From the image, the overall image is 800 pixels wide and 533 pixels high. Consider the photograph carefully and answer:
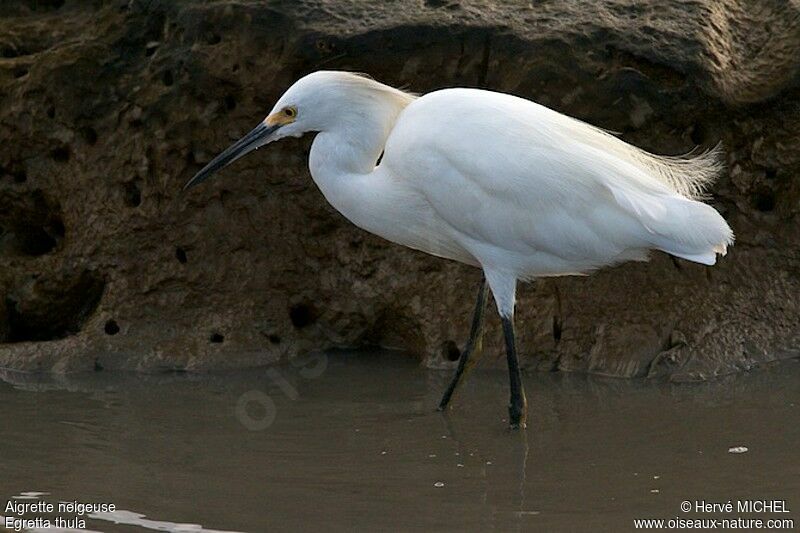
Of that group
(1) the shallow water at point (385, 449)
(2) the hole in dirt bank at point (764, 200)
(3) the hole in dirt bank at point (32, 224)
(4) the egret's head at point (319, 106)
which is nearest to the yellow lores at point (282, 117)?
(4) the egret's head at point (319, 106)

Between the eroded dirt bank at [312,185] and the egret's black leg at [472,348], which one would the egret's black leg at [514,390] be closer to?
the egret's black leg at [472,348]

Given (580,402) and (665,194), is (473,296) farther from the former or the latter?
(665,194)

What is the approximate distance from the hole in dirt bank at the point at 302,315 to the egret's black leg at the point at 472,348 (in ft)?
3.67

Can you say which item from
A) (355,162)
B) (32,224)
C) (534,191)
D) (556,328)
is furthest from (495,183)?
(32,224)

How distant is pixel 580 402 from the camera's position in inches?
225

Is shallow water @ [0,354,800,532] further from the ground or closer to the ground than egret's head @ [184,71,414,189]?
closer to the ground

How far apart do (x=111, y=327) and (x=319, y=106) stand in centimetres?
182

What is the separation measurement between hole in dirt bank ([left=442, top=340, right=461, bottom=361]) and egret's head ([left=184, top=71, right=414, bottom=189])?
1415 millimetres

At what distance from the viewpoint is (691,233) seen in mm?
5180

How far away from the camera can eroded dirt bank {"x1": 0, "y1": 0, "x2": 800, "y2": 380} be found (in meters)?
6.05

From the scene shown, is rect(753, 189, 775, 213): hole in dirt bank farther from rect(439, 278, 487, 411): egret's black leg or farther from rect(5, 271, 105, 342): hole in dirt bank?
rect(5, 271, 105, 342): hole in dirt bank

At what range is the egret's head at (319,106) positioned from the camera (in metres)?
5.44

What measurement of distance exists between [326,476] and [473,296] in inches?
73.1

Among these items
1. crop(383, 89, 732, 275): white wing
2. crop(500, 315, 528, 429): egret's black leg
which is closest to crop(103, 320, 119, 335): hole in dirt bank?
crop(383, 89, 732, 275): white wing
